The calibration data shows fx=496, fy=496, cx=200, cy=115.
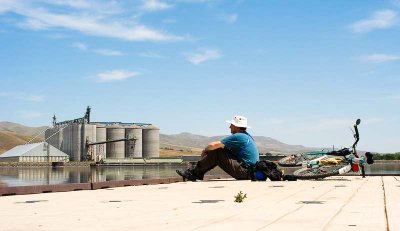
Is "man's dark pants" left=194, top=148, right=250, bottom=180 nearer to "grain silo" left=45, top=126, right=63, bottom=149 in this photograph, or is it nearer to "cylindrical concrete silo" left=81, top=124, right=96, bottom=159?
"cylindrical concrete silo" left=81, top=124, right=96, bottom=159

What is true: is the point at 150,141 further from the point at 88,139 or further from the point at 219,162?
the point at 219,162

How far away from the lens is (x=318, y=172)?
805 inches

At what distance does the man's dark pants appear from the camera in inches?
543

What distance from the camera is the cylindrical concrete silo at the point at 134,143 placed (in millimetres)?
159875

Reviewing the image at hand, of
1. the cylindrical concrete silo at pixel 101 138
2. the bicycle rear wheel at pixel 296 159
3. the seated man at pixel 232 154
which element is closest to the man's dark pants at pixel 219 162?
the seated man at pixel 232 154

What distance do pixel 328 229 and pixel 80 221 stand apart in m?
3.10

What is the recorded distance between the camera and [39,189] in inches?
511

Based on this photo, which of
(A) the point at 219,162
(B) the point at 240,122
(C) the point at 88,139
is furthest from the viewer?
(C) the point at 88,139

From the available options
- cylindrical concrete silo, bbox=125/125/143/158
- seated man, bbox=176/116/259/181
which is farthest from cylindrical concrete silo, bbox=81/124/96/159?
seated man, bbox=176/116/259/181

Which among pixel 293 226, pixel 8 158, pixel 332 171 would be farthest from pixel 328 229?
pixel 8 158

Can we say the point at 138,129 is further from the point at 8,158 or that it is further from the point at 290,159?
the point at 290,159

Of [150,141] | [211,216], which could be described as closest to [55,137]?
[150,141]

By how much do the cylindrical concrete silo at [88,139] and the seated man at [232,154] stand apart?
140933mm

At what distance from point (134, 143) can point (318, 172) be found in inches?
5615
